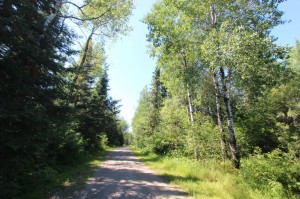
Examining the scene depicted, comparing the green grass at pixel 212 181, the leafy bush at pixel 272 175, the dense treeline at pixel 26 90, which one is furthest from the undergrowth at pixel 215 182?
the dense treeline at pixel 26 90

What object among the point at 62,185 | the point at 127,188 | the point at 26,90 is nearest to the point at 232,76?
the point at 127,188

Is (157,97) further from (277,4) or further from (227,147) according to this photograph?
(277,4)

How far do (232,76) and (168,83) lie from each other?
6528 millimetres

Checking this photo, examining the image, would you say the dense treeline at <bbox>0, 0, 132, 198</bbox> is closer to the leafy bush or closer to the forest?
the forest

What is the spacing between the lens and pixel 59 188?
992cm

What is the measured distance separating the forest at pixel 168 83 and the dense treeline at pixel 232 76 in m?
0.06

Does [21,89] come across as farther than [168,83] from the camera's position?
No

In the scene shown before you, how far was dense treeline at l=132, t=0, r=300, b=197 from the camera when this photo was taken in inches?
460

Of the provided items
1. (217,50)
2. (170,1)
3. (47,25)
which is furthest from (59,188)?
(170,1)

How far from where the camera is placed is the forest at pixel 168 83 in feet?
23.2

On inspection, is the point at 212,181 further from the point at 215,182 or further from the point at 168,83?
the point at 168,83

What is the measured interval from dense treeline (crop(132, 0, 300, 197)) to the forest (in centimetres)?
6

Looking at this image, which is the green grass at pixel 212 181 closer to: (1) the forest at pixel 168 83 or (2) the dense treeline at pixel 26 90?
(1) the forest at pixel 168 83

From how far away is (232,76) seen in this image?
15.6 meters
